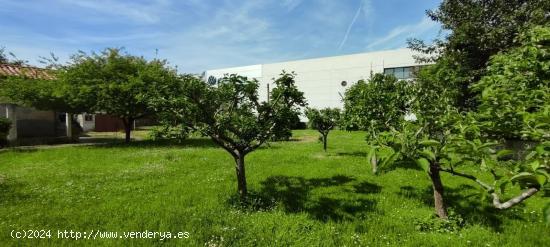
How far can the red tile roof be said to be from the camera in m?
27.2

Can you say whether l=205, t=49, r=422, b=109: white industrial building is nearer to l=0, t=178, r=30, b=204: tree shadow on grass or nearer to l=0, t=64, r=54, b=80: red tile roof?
l=0, t=64, r=54, b=80: red tile roof

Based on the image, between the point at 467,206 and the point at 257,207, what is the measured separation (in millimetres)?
5315

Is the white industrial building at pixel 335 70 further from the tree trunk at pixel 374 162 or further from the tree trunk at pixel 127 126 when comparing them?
the tree trunk at pixel 374 162

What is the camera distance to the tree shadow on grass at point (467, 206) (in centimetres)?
755

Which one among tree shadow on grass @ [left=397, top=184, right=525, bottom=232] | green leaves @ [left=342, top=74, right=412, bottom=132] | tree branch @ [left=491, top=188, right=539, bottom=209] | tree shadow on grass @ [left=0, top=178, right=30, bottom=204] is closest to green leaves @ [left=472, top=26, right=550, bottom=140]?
tree branch @ [left=491, top=188, right=539, bottom=209]

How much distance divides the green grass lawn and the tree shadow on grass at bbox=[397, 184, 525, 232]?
27 mm

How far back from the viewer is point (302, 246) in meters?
6.38

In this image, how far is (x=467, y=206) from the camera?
858 cm

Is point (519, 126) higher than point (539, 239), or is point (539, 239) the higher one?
point (519, 126)

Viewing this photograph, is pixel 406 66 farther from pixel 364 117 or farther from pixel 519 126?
pixel 519 126

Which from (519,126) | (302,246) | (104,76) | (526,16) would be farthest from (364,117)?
(104,76)

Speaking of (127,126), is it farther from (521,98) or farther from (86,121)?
(521,98)

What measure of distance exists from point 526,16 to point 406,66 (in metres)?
33.7

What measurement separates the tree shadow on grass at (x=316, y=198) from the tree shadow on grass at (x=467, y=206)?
115cm
